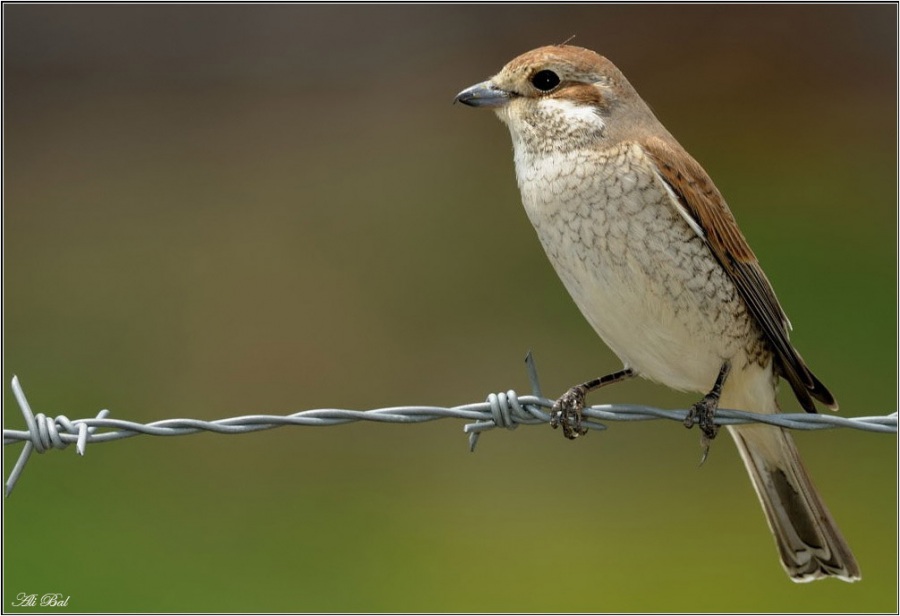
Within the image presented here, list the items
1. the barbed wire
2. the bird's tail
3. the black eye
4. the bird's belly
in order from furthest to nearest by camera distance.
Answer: the black eye < the bird's tail < the bird's belly < the barbed wire

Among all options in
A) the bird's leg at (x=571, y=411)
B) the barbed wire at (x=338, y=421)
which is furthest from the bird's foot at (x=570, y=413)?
the barbed wire at (x=338, y=421)

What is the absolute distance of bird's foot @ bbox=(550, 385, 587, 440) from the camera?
4434 millimetres

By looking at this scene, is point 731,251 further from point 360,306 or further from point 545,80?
point 360,306

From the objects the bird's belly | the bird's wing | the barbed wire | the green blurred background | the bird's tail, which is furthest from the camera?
the green blurred background

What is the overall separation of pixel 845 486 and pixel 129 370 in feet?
16.5

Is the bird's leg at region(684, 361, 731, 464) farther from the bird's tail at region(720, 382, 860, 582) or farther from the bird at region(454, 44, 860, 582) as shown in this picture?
the bird's tail at region(720, 382, 860, 582)

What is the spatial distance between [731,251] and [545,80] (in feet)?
3.04

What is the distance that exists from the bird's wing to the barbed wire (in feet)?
1.98

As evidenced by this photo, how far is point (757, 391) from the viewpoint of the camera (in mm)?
4684

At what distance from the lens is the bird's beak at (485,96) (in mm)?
4754

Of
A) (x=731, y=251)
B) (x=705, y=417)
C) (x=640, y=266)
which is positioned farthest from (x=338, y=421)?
(x=731, y=251)

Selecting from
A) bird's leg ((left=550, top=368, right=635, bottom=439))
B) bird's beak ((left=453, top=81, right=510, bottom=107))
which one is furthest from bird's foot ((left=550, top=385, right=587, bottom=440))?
bird's beak ((left=453, top=81, right=510, bottom=107))

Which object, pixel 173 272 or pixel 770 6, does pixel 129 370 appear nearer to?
pixel 173 272

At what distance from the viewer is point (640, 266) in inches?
168
